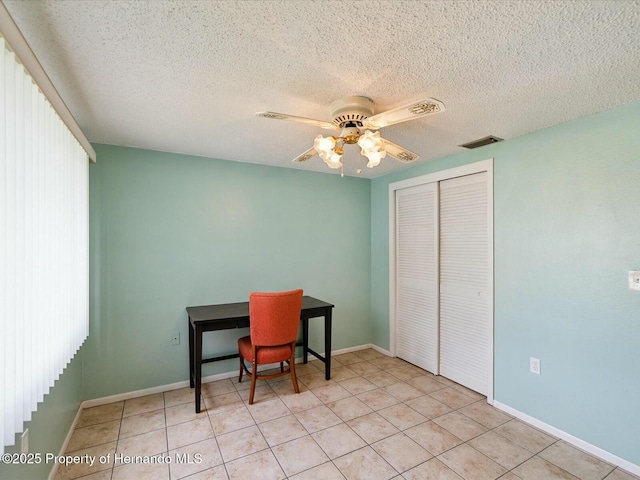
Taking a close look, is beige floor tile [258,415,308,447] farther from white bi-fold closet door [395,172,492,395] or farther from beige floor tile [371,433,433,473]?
white bi-fold closet door [395,172,492,395]

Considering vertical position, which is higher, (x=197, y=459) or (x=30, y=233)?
(x=30, y=233)

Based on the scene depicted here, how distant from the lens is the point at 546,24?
120 cm

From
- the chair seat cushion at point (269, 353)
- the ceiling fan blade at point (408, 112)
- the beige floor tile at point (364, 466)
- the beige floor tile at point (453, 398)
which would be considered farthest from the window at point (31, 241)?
the beige floor tile at point (453, 398)

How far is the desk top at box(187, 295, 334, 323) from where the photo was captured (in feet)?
8.63

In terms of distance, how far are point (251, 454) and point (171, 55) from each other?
7.84 ft

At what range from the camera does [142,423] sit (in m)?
2.38

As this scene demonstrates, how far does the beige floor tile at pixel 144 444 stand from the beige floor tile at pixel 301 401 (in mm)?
974

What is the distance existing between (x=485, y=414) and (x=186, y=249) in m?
3.06

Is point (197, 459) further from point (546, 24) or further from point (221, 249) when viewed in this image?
point (546, 24)

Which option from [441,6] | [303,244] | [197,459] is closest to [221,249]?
[303,244]

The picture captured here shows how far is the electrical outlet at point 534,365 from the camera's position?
2.35 meters

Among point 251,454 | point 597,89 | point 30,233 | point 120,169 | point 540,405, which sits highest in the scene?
point 597,89

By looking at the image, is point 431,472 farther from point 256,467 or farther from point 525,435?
point 256,467

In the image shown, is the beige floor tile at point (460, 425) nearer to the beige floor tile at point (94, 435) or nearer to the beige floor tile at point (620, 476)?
the beige floor tile at point (620, 476)
